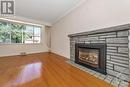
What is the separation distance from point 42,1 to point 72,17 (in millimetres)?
1379

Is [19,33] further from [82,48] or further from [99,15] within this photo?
[99,15]

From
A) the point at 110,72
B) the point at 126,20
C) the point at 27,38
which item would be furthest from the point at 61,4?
the point at 27,38

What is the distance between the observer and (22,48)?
5637mm

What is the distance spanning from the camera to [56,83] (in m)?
1.83

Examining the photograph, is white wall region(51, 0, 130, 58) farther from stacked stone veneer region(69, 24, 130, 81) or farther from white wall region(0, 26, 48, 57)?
white wall region(0, 26, 48, 57)

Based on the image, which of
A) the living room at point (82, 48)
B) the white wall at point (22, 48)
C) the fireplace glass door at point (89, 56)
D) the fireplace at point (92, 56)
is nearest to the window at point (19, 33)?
the living room at point (82, 48)

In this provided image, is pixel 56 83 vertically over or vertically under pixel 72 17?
under

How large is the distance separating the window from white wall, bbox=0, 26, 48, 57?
0.88 feet

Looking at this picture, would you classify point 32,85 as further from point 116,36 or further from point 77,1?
point 77,1

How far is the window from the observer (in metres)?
4.98

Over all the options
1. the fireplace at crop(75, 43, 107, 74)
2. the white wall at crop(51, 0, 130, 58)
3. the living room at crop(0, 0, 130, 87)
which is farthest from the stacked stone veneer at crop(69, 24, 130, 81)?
the white wall at crop(51, 0, 130, 58)

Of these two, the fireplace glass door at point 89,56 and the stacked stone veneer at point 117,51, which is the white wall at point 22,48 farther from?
the stacked stone veneer at point 117,51

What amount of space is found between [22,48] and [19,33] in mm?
918

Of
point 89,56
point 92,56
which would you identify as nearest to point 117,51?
point 92,56
